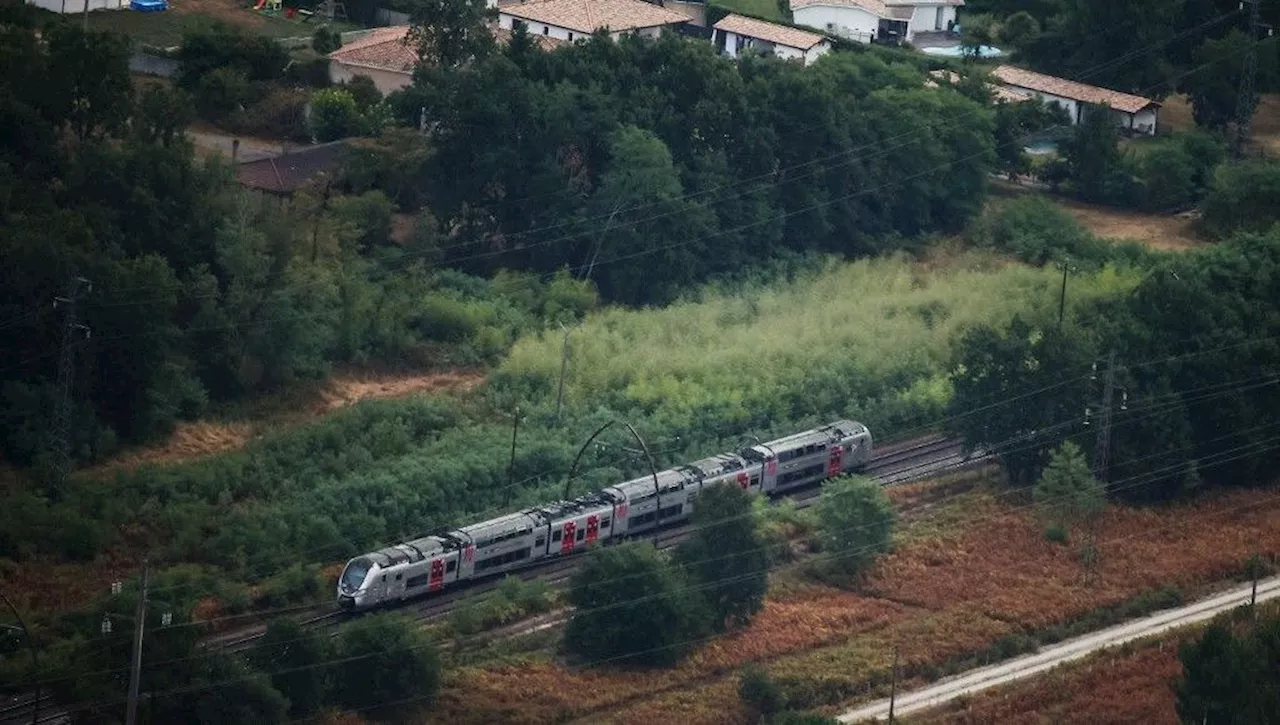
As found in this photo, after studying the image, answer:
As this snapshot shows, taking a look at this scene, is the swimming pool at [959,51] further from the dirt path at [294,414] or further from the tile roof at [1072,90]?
the dirt path at [294,414]

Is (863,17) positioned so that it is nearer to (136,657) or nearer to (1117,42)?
(1117,42)

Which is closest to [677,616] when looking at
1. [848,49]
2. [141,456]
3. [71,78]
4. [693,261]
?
[141,456]

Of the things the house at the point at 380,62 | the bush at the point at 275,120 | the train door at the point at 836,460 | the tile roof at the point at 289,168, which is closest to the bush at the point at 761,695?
the train door at the point at 836,460

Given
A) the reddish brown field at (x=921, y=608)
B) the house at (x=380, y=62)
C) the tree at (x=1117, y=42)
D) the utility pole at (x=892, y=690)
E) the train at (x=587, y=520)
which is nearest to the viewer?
the utility pole at (x=892, y=690)

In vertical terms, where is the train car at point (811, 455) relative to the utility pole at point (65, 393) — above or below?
below

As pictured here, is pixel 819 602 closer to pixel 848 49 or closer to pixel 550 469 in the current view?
pixel 550 469

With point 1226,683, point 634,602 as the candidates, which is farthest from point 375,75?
point 1226,683

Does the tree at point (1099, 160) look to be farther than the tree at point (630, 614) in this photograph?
Yes
